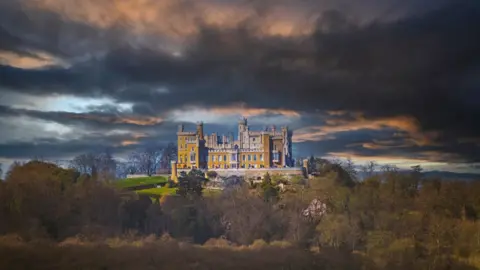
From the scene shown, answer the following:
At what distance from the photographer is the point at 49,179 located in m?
5.05

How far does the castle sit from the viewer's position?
5219 mm

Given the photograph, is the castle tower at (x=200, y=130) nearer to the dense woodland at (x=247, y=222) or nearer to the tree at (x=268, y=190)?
the dense woodland at (x=247, y=222)

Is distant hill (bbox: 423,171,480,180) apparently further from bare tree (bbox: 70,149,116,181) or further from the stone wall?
bare tree (bbox: 70,149,116,181)

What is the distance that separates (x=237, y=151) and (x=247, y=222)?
2.12ft

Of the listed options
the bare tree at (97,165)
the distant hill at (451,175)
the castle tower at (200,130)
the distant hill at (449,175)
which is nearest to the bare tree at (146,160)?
the bare tree at (97,165)

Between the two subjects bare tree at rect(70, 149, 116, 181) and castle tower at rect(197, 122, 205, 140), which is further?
castle tower at rect(197, 122, 205, 140)

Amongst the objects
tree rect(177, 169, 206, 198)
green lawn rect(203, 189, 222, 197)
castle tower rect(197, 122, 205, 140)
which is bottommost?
green lawn rect(203, 189, 222, 197)

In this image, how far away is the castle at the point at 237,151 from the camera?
5.22 metres

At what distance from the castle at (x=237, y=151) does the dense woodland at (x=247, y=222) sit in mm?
149

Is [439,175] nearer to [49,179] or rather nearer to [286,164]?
[286,164]

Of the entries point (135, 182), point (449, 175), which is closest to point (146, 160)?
point (135, 182)

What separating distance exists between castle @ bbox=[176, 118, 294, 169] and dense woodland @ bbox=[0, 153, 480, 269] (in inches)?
5.9

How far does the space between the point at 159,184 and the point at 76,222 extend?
2.55 feet

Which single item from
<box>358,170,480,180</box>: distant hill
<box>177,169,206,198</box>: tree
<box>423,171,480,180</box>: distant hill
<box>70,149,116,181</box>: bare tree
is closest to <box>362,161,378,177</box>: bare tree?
<box>358,170,480,180</box>: distant hill
